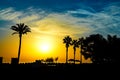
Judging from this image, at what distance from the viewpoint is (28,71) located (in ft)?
128

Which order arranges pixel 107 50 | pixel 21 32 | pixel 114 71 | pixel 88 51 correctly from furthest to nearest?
1. pixel 88 51
2. pixel 107 50
3. pixel 21 32
4. pixel 114 71

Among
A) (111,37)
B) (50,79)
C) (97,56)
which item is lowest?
(50,79)

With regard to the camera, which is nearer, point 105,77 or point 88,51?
point 105,77

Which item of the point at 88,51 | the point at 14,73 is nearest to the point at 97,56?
the point at 88,51

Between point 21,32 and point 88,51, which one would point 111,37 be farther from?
point 21,32

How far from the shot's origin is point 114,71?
40531 mm

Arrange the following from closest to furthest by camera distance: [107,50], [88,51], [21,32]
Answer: [21,32] → [107,50] → [88,51]

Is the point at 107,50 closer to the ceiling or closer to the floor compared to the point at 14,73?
closer to the ceiling

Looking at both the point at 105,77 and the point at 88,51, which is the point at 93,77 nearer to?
the point at 105,77

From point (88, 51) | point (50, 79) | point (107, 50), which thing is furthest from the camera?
point (88, 51)

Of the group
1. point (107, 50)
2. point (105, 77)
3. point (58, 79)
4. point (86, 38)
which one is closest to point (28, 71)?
point (58, 79)

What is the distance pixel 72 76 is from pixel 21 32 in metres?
41.9

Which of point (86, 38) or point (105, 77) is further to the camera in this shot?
point (86, 38)

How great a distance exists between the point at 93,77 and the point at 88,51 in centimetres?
6374
